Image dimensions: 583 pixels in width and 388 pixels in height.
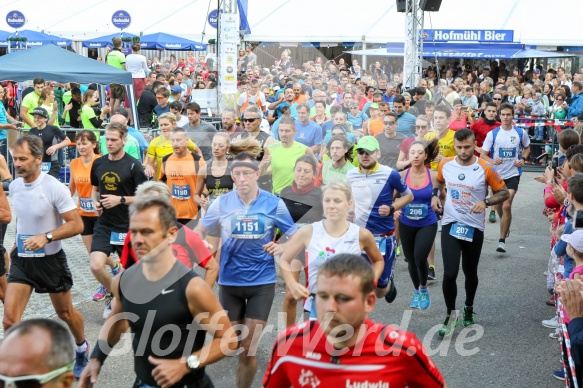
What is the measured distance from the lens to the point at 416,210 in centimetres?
848

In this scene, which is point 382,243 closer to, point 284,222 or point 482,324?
point 482,324

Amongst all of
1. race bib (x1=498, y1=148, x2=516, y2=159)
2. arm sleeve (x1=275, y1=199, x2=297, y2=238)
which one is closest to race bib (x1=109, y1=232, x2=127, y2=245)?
arm sleeve (x1=275, y1=199, x2=297, y2=238)

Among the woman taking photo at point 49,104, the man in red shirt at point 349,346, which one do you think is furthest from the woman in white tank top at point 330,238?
the woman taking photo at point 49,104

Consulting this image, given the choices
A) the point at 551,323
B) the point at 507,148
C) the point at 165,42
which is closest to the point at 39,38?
the point at 165,42

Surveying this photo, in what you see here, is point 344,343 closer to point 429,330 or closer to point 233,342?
point 233,342

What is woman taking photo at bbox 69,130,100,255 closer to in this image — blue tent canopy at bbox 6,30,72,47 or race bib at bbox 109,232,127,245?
race bib at bbox 109,232,127,245

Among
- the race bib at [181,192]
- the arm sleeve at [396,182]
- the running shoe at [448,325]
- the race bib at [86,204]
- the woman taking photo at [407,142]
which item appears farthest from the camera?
the woman taking photo at [407,142]

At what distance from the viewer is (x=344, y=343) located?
3330mm

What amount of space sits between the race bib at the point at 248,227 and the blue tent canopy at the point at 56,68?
9674mm

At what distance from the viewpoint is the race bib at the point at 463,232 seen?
7.79 m

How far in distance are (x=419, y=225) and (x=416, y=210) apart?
176 mm

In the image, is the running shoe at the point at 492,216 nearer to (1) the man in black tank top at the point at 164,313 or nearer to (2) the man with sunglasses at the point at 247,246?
(2) the man with sunglasses at the point at 247,246

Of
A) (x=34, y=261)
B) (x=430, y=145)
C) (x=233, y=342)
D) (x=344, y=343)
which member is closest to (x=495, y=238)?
(x=430, y=145)

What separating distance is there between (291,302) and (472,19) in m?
24.7
